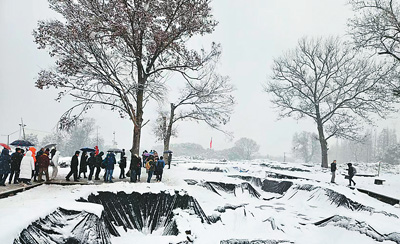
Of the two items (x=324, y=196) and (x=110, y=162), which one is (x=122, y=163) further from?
(x=324, y=196)

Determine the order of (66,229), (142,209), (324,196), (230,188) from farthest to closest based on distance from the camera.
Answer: (230,188)
(324,196)
(142,209)
(66,229)

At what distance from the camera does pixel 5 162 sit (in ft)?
30.4

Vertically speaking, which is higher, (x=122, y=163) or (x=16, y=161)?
(x=16, y=161)

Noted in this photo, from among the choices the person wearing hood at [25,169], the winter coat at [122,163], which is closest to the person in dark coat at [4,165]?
the person wearing hood at [25,169]

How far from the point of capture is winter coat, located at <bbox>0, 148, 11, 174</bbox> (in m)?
9.16

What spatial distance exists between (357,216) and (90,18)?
14.5 metres

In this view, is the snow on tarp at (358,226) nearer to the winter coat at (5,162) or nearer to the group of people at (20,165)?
the group of people at (20,165)

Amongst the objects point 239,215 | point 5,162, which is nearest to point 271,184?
point 239,215

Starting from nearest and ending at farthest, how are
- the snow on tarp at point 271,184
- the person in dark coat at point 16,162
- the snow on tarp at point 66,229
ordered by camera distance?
the snow on tarp at point 66,229 → the person in dark coat at point 16,162 → the snow on tarp at point 271,184

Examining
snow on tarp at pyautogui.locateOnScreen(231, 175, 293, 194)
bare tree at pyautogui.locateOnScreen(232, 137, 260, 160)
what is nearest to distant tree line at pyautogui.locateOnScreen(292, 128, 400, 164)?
bare tree at pyautogui.locateOnScreen(232, 137, 260, 160)

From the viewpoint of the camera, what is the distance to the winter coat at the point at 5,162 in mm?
9164

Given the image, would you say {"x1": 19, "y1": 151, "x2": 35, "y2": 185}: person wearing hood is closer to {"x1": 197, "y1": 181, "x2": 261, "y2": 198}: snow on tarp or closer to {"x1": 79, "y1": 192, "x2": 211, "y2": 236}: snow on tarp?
{"x1": 79, "y1": 192, "x2": 211, "y2": 236}: snow on tarp

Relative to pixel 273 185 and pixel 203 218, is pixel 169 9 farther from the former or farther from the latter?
pixel 273 185

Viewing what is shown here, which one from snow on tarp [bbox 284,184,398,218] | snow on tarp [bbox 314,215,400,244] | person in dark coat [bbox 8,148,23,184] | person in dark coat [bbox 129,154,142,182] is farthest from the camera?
person in dark coat [bbox 129,154,142,182]
